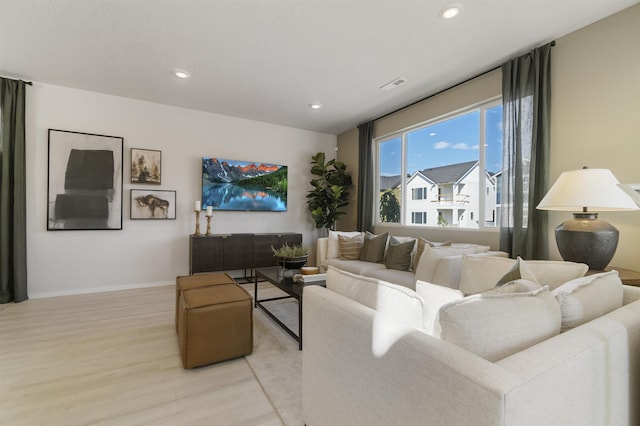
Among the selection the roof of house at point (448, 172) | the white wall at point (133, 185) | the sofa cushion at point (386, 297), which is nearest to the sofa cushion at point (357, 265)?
the roof of house at point (448, 172)

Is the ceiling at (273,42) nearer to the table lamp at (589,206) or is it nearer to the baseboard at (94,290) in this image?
the table lamp at (589,206)

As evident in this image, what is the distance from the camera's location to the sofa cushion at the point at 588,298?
3.28 feet

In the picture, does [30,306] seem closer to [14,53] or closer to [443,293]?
[14,53]

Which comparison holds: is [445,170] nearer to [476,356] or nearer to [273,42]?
[273,42]

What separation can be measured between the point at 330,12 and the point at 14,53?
3.27 metres

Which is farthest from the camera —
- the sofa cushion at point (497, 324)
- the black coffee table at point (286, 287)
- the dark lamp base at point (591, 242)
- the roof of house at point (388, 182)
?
the roof of house at point (388, 182)

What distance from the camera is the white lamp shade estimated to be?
72.7 inches

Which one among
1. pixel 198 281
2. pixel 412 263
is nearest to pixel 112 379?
pixel 198 281

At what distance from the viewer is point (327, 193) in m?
5.24

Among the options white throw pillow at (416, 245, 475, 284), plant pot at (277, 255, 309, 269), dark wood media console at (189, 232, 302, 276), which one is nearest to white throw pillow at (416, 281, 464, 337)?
white throw pillow at (416, 245, 475, 284)

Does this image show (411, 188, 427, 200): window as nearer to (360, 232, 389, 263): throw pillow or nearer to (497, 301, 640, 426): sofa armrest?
(360, 232, 389, 263): throw pillow

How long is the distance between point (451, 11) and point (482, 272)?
77.3 inches

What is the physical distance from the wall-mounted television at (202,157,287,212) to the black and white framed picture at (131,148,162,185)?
629mm

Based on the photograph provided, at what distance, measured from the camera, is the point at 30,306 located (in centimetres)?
327
